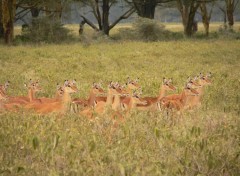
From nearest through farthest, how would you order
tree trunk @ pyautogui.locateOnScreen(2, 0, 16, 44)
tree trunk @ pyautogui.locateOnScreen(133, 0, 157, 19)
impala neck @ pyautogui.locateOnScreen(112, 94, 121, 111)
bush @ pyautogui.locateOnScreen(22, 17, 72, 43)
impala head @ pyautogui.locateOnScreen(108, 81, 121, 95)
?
1. impala neck @ pyautogui.locateOnScreen(112, 94, 121, 111)
2. impala head @ pyautogui.locateOnScreen(108, 81, 121, 95)
3. tree trunk @ pyautogui.locateOnScreen(2, 0, 16, 44)
4. bush @ pyautogui.locateOnScreen(22, 17, 72, 43)
5. tree trunk @ pyautogui.locateOnScreen(133, 0, 157, 19)

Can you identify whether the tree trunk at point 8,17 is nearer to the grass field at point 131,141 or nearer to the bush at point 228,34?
the grass field at point 131,141

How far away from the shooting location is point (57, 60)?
2075 cm

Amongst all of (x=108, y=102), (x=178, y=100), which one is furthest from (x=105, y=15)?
(x=108, y=102)

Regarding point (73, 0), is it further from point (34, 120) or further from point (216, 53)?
point (34, 120)

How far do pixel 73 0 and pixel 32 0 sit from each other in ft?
15.6

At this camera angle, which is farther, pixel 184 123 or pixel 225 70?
pixel 225 70

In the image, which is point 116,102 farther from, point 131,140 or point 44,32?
point 44,32

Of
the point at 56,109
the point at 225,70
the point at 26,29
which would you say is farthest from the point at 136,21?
the point at 56,109

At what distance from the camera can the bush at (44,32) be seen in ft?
109

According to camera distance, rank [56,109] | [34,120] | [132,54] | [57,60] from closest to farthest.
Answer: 1. [34,120]
2. [56,109]
3. [57,60]
4. [132,54]

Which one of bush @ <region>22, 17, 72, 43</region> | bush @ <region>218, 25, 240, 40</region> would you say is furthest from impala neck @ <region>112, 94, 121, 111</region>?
bush @ <region>218, 25, 240, 40</region>

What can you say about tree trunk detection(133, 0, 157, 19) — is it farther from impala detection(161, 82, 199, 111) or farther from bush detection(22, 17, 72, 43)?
impala detection(161, 82, 199, 111)

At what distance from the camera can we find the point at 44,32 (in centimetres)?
3341

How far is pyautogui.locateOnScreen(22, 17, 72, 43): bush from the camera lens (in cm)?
3309
